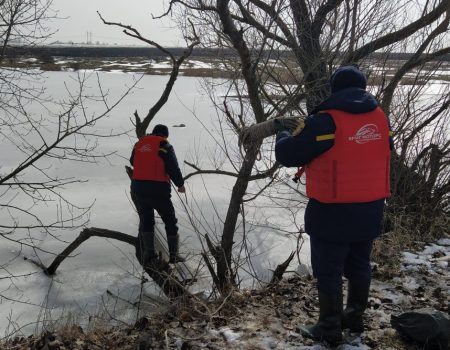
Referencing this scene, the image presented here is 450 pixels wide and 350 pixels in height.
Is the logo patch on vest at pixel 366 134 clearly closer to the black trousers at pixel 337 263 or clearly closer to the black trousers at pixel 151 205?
the black trousers at pixel 337 263

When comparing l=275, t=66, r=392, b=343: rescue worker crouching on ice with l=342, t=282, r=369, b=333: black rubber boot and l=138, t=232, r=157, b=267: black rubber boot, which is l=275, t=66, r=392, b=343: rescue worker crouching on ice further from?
l=138, t=232, r=157, b=267: black rubber boot

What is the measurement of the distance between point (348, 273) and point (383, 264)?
1622 millimetres

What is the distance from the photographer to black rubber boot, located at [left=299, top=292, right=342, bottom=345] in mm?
2367

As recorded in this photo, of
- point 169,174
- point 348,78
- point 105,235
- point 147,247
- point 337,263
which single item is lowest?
point 147,247

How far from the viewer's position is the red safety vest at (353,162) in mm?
2115

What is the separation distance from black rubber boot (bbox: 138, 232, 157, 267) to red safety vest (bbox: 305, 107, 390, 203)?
3.53 m

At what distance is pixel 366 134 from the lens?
2145mm

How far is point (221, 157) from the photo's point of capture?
32.0ft

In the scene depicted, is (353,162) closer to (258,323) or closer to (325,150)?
(325,150)

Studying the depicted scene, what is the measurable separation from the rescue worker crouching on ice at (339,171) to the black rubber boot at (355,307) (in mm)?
164

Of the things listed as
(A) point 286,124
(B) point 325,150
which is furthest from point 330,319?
(A) point 286,124

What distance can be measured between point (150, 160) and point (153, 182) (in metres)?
0.28

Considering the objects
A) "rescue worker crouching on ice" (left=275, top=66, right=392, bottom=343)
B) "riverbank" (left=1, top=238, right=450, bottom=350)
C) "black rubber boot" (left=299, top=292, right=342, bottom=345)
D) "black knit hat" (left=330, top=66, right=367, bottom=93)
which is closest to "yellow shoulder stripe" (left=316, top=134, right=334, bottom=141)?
"rescue worker crouching on ice" (left=275, top=66, right=392, bottom=343)

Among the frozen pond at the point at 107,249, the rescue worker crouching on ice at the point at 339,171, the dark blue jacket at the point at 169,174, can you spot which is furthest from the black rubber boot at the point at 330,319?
the dark blue jacket at the point at 169,174
